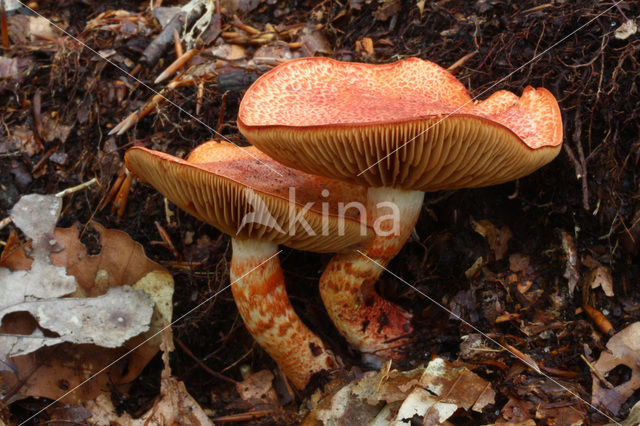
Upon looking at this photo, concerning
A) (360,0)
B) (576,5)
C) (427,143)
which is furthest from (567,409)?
(360,0)

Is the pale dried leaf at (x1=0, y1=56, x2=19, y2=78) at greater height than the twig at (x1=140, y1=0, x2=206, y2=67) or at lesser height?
lesser

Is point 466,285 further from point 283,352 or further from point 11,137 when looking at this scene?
point 11,137

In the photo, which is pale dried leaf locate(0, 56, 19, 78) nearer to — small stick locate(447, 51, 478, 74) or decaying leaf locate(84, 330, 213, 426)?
decaying leaf locate(84, 330, 213, 426)

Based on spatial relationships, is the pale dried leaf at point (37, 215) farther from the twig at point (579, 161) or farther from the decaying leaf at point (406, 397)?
the twig at point (579, 161)

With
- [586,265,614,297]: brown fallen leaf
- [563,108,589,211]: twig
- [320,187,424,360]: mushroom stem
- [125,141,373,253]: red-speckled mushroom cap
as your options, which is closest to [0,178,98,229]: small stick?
[125,141,373,253]: red-speckled mushroom cap

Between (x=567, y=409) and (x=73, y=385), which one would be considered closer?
(x=567, y=409)

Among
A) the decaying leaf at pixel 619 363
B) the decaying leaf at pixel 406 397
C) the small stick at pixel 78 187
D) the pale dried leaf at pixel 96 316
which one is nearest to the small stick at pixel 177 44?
the small stick at pixel 78 187
